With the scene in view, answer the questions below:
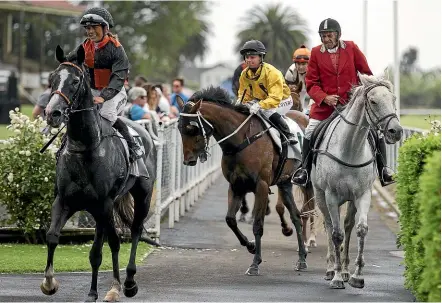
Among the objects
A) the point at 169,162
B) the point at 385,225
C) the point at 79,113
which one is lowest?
the point at 385,225

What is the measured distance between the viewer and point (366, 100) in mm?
11758

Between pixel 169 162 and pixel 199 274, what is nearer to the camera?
pixel 199 274

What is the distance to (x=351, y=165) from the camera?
478 inches

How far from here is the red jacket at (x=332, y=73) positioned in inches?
520

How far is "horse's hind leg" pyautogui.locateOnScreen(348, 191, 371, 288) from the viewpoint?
38.2ft

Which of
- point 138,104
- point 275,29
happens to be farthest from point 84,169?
point 275,29

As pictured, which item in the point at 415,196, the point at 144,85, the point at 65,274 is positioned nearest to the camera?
the point at 415,196

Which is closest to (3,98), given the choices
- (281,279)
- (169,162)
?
(169,162)

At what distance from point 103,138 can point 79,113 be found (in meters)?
0.54

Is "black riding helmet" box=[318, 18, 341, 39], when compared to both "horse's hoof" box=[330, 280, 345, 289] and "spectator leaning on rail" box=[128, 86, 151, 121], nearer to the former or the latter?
"horse's hoof" box=[330, 280, 345, 289]

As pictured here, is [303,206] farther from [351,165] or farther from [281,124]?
[351,165]

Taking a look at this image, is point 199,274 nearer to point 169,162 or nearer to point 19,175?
point 19,175

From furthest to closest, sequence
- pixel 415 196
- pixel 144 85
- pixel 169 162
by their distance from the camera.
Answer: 1. pixel 144 85
2. pixel 169 162
3. pixel 415 196

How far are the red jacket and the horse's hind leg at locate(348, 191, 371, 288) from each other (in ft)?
4.98
